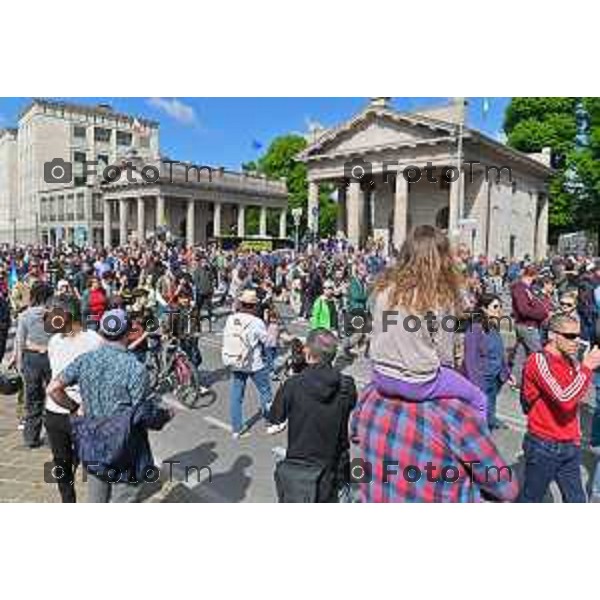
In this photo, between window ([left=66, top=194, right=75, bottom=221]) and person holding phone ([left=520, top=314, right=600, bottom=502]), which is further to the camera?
window ([left=66, top=194, right=75, bottom=221])

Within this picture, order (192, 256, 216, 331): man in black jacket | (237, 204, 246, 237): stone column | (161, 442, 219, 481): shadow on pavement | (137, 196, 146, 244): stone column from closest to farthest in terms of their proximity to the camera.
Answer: (161, 442, 219, 481): shadow on pavement, (192, 256, 216, 331): man in black jacket, (137, 196, 146, 244): stone column, (237, 204, 246, 237): stone column

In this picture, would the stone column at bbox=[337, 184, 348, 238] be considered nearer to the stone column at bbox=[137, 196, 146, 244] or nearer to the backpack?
the stone column at bbox=[137, 196, 146, 244]

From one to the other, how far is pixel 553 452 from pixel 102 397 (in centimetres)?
263

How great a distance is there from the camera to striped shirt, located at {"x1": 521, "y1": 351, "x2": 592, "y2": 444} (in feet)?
11.3

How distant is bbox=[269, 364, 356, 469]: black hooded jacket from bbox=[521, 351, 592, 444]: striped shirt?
1097 mm

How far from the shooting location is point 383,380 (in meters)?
2.05

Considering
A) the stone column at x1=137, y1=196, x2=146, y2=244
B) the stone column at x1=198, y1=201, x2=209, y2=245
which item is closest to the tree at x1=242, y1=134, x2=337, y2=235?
the stone column at x1=198, y1=201, x2=209, y2=245

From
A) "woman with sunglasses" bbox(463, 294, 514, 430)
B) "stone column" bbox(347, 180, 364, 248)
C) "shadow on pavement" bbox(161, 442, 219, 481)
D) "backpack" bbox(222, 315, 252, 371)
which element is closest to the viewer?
"shadow on pavement" bbox(161, 442, 219, 481)

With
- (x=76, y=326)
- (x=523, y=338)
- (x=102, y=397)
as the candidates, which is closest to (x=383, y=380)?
(x=102, y=397)

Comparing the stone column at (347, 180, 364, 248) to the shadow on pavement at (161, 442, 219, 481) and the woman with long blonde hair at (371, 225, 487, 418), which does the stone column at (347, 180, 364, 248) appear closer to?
the shadow on pavement at (161, 442, 219, 481)

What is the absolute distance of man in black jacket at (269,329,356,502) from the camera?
3271 mm

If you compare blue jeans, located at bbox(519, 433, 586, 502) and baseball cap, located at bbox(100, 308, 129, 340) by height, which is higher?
baseball cap, located at bbox(100, 308, 129, 340)

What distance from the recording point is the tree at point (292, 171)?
53906 mm

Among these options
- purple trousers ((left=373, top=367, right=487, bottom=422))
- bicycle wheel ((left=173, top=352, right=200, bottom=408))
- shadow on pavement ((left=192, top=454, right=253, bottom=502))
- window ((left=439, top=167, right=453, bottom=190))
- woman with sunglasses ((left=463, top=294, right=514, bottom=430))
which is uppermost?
window ((left=439, top=167, right=453, bottom=190))
